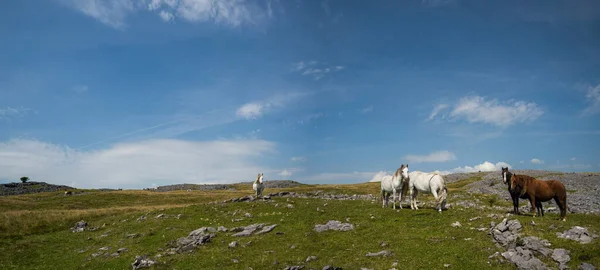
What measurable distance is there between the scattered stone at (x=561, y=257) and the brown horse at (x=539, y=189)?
747cm

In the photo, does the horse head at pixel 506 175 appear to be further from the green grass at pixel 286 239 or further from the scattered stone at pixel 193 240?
the scattered stone at pixel 193 240

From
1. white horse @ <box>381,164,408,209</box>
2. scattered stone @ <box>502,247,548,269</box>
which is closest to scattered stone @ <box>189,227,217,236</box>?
white horse @ <box>381,164,408,209</box>

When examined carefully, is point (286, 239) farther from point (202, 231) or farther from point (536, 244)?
point (536, 244)

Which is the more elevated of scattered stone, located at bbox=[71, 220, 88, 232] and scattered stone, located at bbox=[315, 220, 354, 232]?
scattered stone, located at bbox=[315, 220, 354, 232]

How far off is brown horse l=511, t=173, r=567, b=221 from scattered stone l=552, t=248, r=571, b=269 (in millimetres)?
7469

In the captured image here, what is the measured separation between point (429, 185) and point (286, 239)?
1274cm

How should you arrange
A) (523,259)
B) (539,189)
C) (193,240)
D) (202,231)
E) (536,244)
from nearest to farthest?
(523,259) → (536,244) → (539,189) → (193,240) → (202,231)

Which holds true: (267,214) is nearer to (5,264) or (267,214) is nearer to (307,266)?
(307,266)

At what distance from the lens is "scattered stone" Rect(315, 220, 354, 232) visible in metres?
26.5

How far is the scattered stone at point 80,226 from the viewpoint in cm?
3989

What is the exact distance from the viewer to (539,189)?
23234mm

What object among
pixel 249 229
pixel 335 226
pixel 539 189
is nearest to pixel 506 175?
pixel 539 189

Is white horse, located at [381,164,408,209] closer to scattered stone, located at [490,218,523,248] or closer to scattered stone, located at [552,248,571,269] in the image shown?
scattered stone, located at [490,218,523,248]

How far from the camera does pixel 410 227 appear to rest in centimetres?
2406
